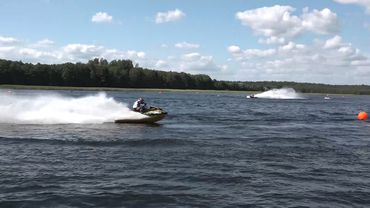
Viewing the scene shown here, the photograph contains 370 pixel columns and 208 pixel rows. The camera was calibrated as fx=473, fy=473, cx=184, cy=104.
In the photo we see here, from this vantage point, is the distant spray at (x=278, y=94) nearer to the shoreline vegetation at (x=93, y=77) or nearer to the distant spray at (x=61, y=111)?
the shoreline vegetation at (x=93, y=77)

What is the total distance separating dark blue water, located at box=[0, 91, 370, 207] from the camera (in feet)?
41.3

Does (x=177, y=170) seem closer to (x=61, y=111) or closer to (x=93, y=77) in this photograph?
(x=61, y=111)

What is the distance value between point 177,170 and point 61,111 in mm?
17623

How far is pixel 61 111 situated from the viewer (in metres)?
31.6

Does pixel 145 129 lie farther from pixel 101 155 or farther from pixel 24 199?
pixel 24 199

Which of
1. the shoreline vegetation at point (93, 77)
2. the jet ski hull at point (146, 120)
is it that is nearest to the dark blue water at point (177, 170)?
the jet ski hull at point (146, 120)

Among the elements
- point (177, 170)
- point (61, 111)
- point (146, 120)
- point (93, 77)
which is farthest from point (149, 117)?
point (93, 77)

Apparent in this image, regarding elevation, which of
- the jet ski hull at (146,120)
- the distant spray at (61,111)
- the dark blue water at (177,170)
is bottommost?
the dark blue water at (177,170)

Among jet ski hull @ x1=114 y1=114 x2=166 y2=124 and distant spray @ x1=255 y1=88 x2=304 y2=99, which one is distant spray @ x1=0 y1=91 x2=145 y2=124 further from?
distant spray @ x1=255 y1=88 x2=304 y2=99

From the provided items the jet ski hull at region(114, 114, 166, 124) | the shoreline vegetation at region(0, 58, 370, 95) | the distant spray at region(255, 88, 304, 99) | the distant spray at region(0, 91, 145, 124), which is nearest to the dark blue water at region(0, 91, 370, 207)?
the distant spray at region(0, 91, 145, 124)

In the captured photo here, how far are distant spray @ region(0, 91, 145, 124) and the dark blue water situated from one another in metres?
3.64

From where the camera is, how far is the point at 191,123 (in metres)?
34.4

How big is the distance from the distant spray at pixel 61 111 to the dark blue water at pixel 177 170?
364cm

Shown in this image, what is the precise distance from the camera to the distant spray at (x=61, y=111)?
1193 inches
